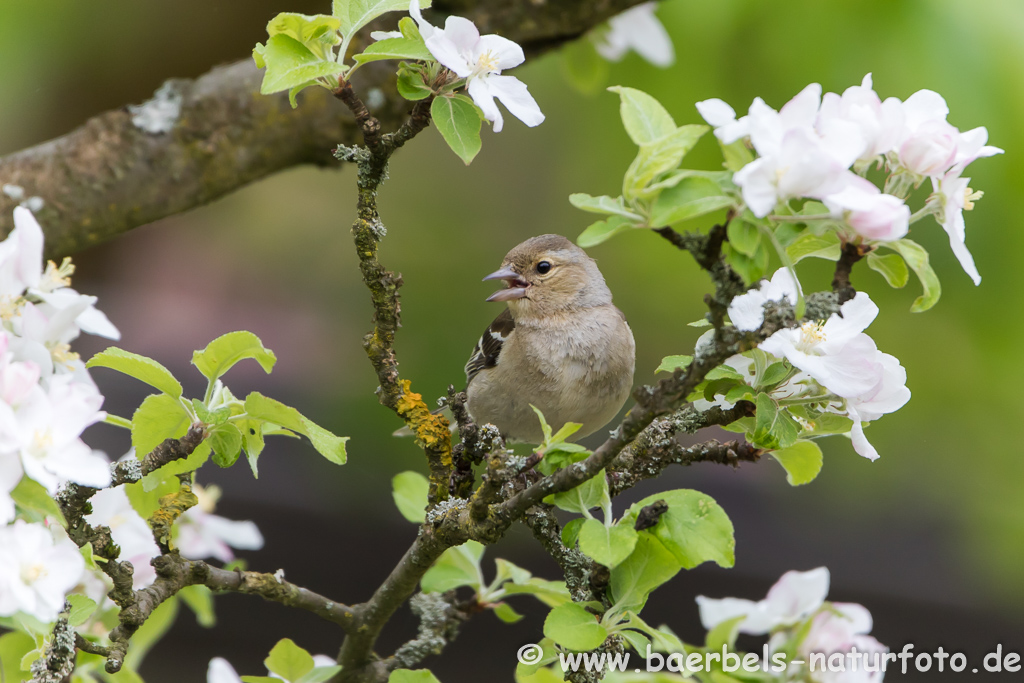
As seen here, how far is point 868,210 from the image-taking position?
863 millimetres

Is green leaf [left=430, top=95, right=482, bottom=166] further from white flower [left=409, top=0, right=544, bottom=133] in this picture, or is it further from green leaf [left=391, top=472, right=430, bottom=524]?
green leaf [left=391, top=472, right=430, bottom=524]

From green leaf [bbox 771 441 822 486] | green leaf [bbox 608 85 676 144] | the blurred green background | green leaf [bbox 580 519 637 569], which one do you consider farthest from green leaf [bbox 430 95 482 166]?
the blurred green background

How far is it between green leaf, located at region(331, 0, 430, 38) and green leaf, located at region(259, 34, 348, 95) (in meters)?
0.05

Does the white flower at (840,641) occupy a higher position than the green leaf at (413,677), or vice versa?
the white flower at (840,641)

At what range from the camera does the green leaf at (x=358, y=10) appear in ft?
3.55

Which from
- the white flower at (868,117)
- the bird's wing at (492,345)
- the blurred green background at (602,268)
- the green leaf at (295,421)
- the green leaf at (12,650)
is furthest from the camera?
the blurred green background at (602,268)

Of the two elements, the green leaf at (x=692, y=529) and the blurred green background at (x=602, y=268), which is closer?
the green leaf at (x=692, y=529)

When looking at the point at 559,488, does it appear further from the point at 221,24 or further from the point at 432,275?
the point at 432,275

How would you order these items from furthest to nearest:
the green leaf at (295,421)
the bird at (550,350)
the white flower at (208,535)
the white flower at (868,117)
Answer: the bird at (550,350) → the white flower at (208,535) → the green leaf at (295,421) → the white flower at (868,117)

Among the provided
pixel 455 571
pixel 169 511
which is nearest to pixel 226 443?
pixel 169 511

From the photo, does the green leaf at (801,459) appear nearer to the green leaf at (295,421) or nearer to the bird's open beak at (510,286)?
the green leaf at (295,421)

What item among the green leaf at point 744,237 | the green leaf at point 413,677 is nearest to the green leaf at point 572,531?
the green leaf at point 413,677

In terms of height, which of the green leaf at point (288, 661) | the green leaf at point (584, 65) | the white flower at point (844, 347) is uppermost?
the green leaf at point (584, 65)

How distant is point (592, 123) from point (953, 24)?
1.61m
